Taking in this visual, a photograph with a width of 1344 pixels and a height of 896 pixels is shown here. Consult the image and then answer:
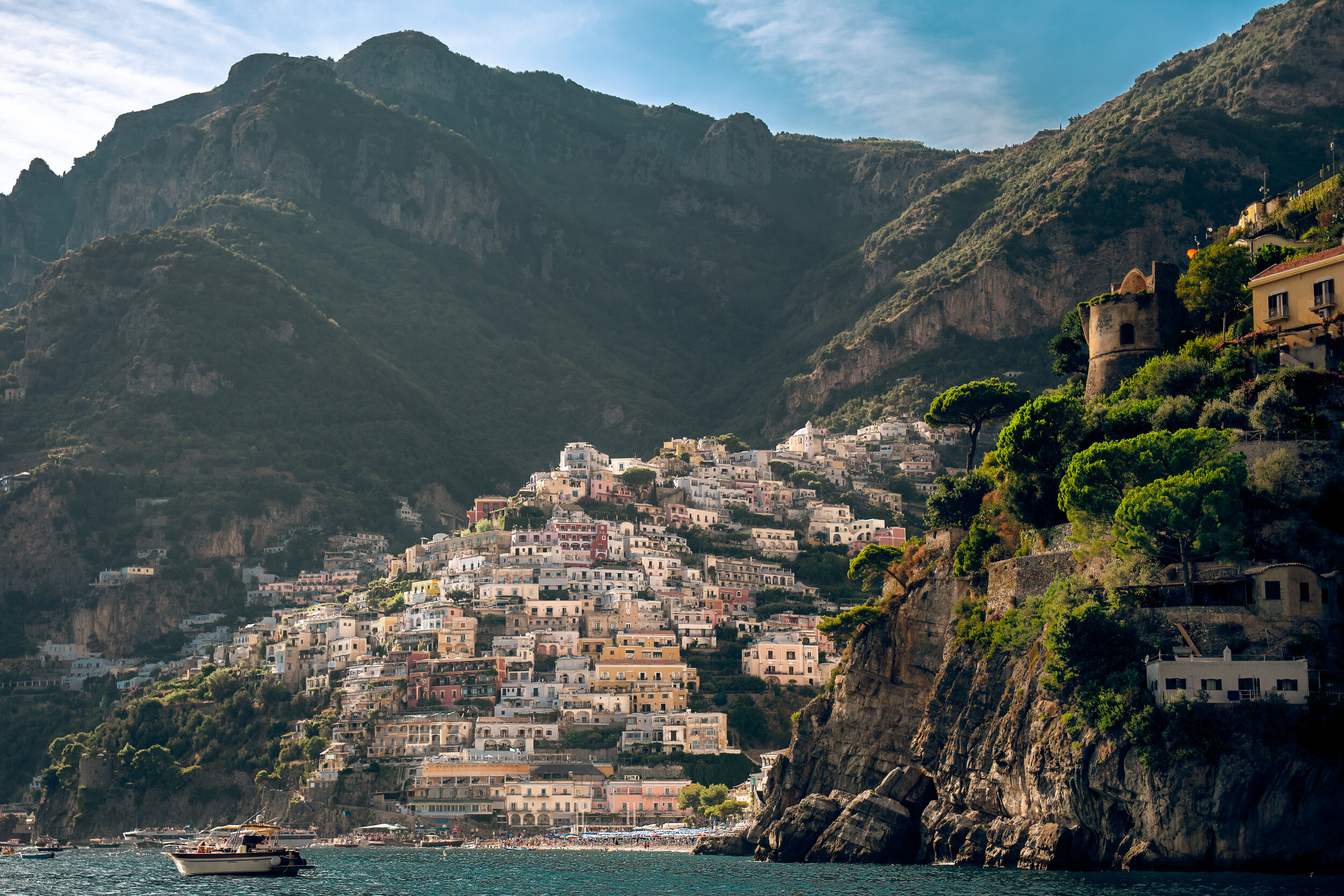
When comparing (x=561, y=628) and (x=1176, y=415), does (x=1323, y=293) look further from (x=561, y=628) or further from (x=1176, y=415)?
(x=561, y=628)

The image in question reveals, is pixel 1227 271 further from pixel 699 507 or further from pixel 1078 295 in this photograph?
pixel 1078 295

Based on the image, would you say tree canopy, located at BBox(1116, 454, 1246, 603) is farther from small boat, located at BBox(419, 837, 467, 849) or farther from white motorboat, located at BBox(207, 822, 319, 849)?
white motorboat, located at BBox(207, 822, 319, 849)

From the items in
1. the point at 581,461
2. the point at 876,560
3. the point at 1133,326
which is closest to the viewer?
the point at 1133,326

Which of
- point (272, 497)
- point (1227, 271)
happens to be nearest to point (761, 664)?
point (1227, 271)

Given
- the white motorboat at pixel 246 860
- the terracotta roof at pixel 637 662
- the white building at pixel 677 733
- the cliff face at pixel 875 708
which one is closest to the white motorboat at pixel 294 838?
the white motorboat at pixel 246 860

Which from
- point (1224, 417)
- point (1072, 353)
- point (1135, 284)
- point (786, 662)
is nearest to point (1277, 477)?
point (1224, 417)
